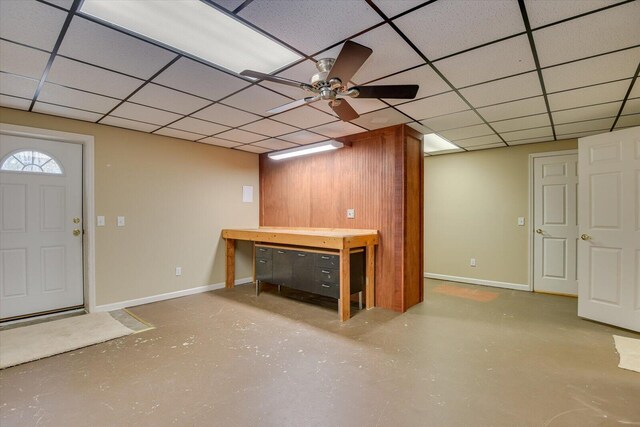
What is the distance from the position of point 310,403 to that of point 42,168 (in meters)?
3.92

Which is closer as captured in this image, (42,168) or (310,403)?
(310,403)

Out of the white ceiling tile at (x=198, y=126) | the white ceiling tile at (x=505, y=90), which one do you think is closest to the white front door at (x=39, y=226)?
the white ceiling tile at (x=198, y=126)

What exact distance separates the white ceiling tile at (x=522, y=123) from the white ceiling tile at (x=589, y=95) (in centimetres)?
35

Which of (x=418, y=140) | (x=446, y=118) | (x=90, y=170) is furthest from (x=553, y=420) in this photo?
(x=90, y=170)

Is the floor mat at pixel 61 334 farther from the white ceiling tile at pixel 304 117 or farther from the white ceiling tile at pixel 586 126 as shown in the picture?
the white ceiling tile at pixel 586 126

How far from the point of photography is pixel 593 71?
7.47ft

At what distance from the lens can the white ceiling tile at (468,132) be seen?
3.83 m

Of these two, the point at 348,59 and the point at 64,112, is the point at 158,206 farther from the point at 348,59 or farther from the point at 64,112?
the point at 348,59

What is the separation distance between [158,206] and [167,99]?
187 centimetres

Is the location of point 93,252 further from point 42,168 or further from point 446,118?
point 446,118

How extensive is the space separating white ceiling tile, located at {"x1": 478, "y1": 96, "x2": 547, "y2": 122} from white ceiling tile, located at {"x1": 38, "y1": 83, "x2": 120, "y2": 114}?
12.3ft

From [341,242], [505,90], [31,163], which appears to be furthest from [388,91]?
[31,163]

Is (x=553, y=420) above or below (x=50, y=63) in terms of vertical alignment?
below

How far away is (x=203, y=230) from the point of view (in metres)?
4.72
